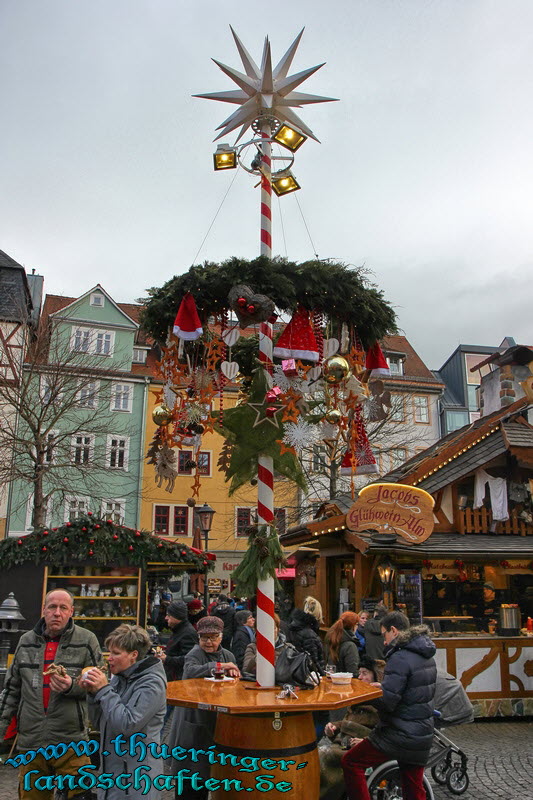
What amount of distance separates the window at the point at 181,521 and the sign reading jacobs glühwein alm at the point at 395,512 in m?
23.7

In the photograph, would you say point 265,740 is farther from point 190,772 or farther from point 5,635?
point 5,635

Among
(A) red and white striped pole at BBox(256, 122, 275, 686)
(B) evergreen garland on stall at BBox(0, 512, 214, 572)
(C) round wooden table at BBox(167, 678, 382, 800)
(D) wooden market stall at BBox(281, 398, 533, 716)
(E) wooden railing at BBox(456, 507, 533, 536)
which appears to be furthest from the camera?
(E) wooden railing at BBox(456, 507, 533, 536)

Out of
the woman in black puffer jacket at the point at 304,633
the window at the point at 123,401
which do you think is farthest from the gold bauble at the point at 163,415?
the window at the point at 123,401

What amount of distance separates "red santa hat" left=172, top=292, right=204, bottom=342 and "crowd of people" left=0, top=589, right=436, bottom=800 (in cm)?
231

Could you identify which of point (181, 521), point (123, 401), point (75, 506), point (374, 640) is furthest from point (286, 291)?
point (181, 521)

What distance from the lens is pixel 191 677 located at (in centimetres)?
623

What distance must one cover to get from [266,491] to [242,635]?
14.1ft

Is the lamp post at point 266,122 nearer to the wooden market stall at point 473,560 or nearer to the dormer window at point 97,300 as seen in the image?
the wooden market stall at point 473,560

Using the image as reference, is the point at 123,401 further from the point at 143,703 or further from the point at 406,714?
the point at 143,703

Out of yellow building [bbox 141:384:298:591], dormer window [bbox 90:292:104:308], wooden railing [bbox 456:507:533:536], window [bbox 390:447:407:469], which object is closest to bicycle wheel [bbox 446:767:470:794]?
wooden railing [bbox 456:507:533:536]

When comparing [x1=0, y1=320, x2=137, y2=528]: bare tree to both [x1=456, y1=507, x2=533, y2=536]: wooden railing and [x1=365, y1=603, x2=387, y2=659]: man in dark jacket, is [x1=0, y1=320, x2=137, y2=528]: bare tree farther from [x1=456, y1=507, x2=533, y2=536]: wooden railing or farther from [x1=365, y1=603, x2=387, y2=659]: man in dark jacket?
[x1=365, y1=603, x2=387, y2=659]: man in dark jacket

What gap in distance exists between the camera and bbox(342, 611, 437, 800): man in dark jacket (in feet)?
16.7

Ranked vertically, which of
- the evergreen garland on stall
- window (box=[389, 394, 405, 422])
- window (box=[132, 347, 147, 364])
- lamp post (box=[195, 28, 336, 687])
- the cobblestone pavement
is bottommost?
the cobblestone pavement

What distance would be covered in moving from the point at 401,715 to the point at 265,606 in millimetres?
1353
